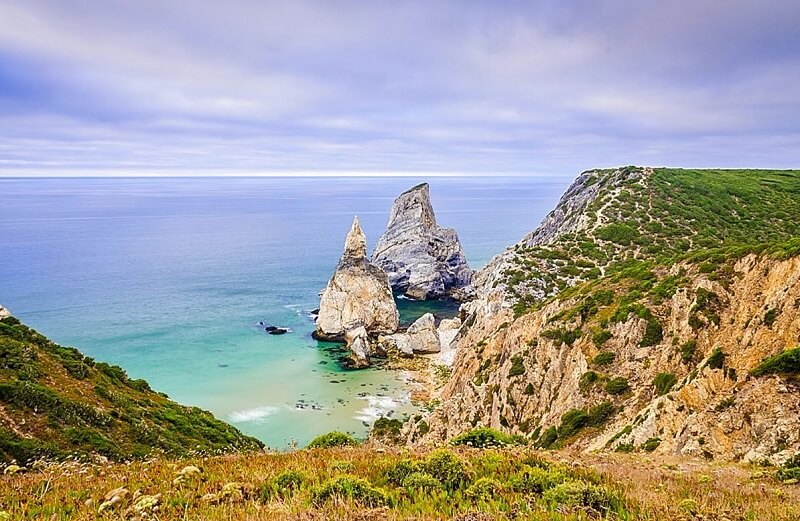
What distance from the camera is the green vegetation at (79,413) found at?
619 inches

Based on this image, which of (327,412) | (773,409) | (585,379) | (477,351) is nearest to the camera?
(773,409)

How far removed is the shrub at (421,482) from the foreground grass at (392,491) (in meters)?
0.02

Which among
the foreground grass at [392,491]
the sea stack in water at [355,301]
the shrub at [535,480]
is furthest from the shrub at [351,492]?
the sea stack in water at [355,301]

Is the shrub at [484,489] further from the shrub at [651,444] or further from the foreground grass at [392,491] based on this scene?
the shrub at [651,444]

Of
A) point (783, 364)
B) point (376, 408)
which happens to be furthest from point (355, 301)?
point (783, 364)

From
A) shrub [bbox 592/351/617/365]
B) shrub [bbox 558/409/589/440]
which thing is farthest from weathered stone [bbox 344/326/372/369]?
shrub [bbox 558/409/589/440]

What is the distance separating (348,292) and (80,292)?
174 ft

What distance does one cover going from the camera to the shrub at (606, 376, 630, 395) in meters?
21.7

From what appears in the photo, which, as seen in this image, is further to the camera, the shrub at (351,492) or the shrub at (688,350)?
the shrub at (688,350)

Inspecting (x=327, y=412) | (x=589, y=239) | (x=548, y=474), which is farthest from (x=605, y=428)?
(x=589, y=239)

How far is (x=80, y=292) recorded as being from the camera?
3556 inches

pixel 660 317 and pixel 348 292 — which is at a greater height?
pixel 660 317

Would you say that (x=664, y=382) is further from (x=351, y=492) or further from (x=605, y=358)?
(x=351, y=492)

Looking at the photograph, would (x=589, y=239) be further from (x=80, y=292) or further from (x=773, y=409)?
(x=80, y=292)
